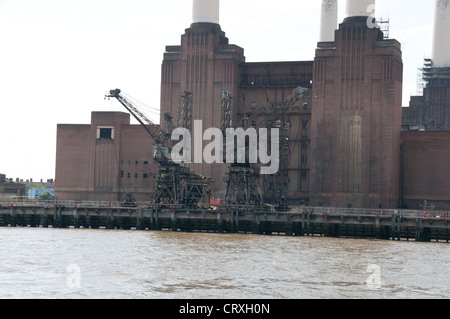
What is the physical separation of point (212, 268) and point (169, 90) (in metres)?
73.1

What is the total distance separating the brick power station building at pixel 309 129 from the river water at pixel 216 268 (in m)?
35.3

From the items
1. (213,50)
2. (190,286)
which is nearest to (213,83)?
(213,50)

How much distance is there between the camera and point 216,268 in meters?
52.3

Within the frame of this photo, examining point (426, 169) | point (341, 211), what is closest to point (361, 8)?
point (426, 169)

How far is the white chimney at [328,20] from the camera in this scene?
146875 mm

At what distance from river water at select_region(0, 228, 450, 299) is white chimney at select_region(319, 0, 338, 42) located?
2964 inches

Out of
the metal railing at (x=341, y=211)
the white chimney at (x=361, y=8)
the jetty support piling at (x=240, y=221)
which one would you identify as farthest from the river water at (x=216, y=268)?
the white chimney at (x=361, y=8)

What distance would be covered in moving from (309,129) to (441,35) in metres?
42.2

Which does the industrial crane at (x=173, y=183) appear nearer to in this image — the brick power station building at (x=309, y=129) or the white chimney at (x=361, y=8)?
the brick power station building at (x=309, y=129)

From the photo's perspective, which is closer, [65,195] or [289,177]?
[289,177]

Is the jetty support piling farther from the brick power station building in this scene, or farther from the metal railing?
the brick power station building

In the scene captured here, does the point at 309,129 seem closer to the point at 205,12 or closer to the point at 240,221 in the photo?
the point at 205,12

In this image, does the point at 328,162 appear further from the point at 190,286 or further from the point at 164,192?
the point at 190,286
